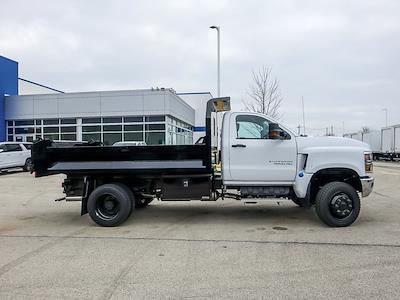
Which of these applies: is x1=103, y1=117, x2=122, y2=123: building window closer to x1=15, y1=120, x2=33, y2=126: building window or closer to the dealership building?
the dealership building

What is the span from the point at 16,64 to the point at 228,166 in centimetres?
3331

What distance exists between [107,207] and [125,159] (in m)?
1.02

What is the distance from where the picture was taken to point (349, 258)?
6301 millimetres

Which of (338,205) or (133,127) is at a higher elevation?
(133,127)

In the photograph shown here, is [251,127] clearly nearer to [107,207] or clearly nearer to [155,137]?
[107,207]

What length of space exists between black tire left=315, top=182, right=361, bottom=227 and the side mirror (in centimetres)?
131

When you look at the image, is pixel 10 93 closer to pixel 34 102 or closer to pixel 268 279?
pixel 34 102

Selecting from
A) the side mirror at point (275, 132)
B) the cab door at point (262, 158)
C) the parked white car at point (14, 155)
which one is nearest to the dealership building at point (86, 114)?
the parked white car at point (14, 155)

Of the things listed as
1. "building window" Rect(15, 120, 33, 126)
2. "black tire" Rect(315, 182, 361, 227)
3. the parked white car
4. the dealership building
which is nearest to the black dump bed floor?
"black tire" Rect(315, 182, 361, 227)

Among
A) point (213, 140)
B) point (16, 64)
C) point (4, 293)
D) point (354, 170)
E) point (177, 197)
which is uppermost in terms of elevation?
point (16, 64)

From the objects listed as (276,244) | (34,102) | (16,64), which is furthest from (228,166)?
(16,64)

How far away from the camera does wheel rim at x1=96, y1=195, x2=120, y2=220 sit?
8.91 metres

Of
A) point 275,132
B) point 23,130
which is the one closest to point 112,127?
point 23,130

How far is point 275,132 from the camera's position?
8.62 metres
